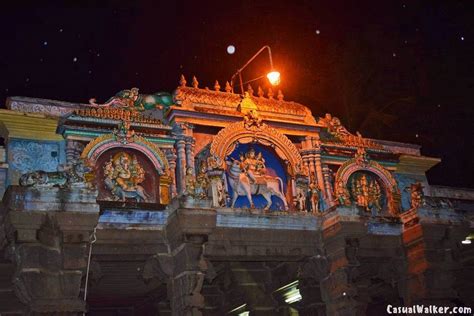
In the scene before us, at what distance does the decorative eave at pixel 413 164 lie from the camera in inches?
704

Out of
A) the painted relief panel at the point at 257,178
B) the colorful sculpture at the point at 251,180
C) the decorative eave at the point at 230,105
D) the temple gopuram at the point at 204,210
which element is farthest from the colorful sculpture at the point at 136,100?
the colorful sculpture at the point at 251,180

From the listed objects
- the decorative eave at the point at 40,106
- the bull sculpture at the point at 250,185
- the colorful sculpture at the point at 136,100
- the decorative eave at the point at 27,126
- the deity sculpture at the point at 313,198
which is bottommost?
the deity sculpture at the point at 313,198

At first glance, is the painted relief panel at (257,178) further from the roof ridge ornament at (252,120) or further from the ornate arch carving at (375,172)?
the ornate arch carving at (375,172)

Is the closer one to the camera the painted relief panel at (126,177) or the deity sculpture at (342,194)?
the painted relief panel at (126,177)

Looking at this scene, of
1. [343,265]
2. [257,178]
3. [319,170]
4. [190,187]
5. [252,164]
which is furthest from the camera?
[319,170]

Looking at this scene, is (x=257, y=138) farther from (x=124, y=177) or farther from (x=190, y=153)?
(x=124, y=177)

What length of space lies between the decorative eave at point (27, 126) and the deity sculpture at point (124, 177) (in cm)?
143

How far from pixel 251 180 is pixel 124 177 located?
3200mm

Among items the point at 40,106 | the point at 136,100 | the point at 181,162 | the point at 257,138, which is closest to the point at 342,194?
the point at 257,138

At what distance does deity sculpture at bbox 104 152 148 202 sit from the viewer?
46.1 feet

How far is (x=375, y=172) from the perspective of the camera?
17016mm

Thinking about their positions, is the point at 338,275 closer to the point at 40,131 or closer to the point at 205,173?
the point at 205,173

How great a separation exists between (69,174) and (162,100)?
15.4 ft

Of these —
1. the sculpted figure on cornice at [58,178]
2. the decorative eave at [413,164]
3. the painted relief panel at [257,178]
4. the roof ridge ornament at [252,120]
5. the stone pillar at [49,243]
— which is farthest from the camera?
the decorative eave at [413,164]
